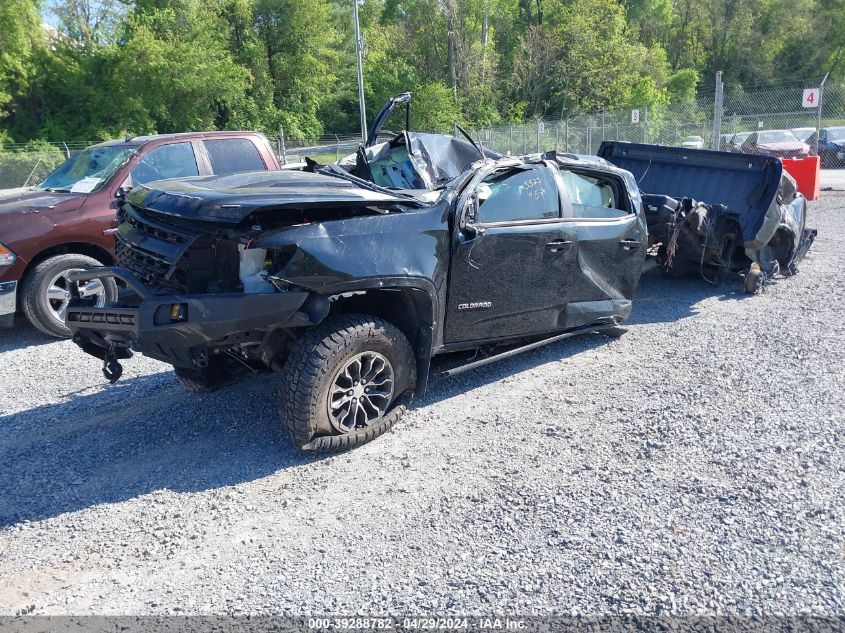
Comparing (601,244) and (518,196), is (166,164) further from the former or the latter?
(601,244)

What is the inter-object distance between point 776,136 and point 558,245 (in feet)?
67.6

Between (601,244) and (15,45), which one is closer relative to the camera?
(601,244)

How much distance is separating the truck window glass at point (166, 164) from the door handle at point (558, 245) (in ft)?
13.0

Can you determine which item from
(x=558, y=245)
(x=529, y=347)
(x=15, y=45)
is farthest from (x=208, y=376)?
(x=15, y=45)

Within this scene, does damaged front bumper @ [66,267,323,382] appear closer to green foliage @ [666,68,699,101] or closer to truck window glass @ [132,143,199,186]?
truck window glass @ [132,143,199,186]

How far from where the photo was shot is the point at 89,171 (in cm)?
748

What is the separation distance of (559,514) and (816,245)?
9040 millimetres

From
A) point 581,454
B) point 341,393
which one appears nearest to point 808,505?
point 581,454

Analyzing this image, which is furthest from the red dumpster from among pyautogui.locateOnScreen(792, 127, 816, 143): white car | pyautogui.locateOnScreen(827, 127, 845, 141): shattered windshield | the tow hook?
the tow hook

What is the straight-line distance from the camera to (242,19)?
147ft

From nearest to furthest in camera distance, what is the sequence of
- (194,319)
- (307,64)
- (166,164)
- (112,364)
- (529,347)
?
(194,319), (112,364), (529,347), (166,164), (307,64)

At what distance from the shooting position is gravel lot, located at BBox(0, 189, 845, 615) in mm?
3064

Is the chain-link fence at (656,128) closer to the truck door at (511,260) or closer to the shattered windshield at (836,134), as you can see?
the shattered windshield at (836,134)

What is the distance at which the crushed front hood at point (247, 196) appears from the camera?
3.92 metres
